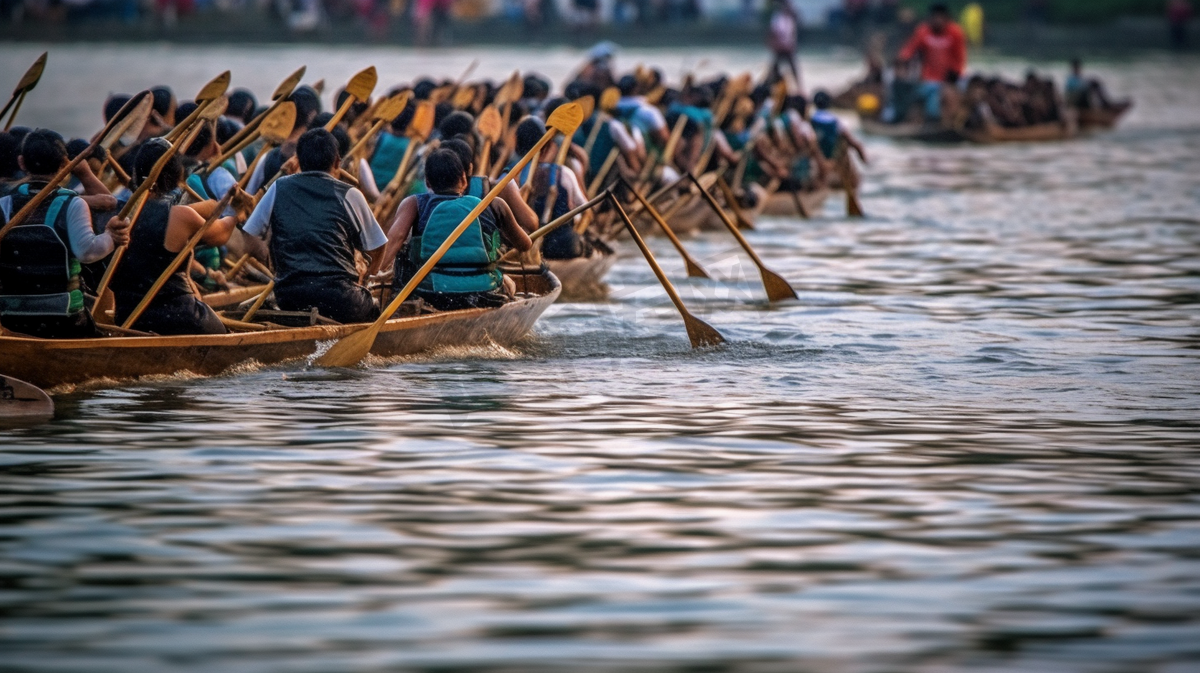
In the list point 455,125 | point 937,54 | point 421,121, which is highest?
point 455,125

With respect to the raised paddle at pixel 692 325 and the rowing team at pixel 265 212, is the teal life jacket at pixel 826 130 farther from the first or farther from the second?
the raised paddle at pixel 692 325

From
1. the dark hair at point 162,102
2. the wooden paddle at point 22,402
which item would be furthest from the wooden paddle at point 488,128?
the wooden paddle at point 22,402

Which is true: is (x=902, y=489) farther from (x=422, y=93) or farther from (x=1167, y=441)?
(x=422, y=93)

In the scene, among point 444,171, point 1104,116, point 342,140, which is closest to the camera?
point 444,171

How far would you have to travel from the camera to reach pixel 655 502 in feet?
27.4

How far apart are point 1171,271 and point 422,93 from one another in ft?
22.5

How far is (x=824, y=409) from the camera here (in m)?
10.6

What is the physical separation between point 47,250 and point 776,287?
20.6ft

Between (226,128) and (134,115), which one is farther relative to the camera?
(226,128)

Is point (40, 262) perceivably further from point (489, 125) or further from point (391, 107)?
point (489, 125)

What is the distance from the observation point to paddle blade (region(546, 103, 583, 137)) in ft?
40.8

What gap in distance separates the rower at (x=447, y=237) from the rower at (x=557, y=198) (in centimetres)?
213

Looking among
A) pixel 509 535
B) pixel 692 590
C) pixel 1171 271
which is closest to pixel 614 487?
pixel 509 535

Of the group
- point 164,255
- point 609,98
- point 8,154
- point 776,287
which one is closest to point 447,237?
point 164,255
